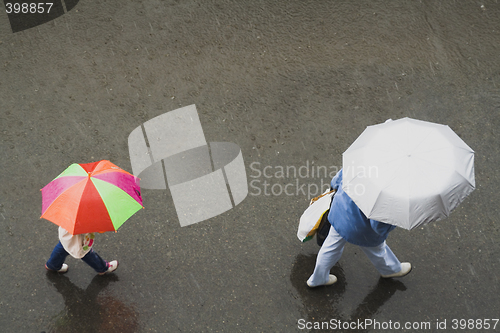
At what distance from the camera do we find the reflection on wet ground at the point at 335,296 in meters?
4.42

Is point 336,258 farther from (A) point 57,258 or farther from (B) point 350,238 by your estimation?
(A) point 57,258

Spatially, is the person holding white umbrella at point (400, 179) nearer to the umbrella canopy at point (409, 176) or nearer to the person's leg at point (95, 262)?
the umbrella canopy at point (409, 176)

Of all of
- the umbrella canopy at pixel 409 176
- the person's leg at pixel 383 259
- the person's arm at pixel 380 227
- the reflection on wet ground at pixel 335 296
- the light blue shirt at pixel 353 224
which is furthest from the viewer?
the reflection on wet ground at pixel 335 296

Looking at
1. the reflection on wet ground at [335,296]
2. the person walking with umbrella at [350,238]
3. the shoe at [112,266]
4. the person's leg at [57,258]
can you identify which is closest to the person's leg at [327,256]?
the person walking with umbrella at [350,238]

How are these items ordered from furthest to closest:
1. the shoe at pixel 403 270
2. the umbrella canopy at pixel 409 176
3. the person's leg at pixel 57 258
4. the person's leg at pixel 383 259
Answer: the shoe at pixel 403 270, the person's leg at pixel 57 258, the person's leg at pixel 383 259, the umbrella canopy at pixel 409 176

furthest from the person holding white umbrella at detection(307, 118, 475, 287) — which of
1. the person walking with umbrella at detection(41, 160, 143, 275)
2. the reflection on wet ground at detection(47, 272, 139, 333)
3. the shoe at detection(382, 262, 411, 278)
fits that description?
the reflection on wet ground at detection(47, 272, 139, 333)

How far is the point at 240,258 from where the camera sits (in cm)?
477

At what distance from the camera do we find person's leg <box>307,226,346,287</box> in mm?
4000

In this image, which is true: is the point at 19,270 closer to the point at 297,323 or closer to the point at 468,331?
the point at 297,323

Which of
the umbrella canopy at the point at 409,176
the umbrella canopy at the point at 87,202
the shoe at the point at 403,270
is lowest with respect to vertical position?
the shoe at the point at 403,270

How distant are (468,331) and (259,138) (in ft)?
9.92

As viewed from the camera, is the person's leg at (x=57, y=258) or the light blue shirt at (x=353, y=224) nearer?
the light blue shirt at (x=353, y=224)

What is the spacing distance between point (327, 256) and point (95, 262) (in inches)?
84.1

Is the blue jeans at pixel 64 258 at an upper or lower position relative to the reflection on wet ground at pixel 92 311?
upper
